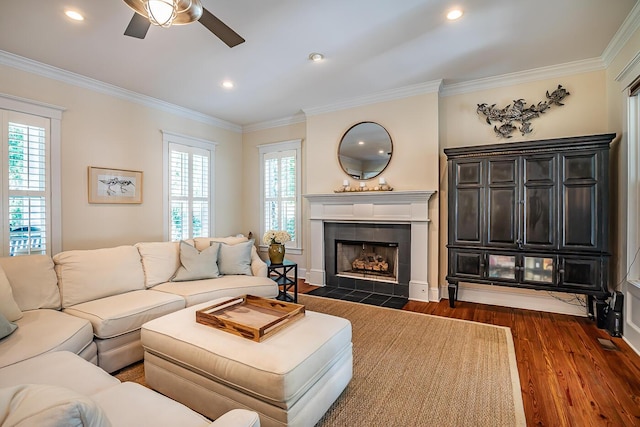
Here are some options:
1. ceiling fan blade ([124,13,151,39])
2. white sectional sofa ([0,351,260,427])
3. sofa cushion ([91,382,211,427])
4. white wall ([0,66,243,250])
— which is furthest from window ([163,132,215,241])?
sofa cushion ([91,382,211,427])

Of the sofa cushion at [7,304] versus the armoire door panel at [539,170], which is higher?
the armoire door panel at [539,170]

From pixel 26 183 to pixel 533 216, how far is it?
5.68 meters

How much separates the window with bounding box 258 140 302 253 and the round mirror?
1.02 m

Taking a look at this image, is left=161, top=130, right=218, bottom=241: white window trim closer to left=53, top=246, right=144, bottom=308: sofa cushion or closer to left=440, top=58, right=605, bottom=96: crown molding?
left=53, top=246, right=144, bottom=308: sofa cushion

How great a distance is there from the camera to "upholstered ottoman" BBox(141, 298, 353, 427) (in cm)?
157

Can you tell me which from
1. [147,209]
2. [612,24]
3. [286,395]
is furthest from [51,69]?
[612,24]

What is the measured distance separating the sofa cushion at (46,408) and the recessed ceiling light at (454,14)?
332 cm

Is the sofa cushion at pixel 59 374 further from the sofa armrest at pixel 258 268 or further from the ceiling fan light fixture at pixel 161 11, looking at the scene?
the sofa armrest at pixel 258 268

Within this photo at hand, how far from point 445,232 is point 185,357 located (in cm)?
359

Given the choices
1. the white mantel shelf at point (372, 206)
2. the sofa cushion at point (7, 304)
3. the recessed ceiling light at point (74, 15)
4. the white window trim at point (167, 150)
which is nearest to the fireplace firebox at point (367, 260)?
the white mantel shelf at point (372, 206)

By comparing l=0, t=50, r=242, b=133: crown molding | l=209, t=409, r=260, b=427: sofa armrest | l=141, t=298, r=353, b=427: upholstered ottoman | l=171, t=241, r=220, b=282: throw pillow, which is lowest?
l=141, t=298, r=353, b=427: upholstered ottoman

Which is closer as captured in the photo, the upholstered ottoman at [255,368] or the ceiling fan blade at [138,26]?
the upholstered ottoman at [255,368]

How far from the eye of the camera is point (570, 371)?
7.88ft

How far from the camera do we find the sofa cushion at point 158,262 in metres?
3.27
